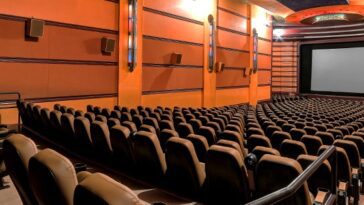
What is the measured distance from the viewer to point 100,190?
913 mm

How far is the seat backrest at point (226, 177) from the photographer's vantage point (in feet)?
5.76

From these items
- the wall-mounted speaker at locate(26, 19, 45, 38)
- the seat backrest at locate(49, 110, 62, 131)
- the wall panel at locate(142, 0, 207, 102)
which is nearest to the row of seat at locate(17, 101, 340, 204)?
the seat backrest at locate(49, 110, 62, 131)

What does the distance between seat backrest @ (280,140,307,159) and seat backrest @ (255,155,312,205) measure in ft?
3.42

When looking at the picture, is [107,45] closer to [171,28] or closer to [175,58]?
[175,58]

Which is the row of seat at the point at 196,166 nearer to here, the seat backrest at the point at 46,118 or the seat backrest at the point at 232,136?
the seat backrest at the point at 232,136

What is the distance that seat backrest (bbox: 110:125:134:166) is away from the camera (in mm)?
2504

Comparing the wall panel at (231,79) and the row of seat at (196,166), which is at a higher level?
the wall panel at (231,79)

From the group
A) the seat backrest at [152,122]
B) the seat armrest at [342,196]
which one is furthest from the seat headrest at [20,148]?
the seat backrest at [152,122]

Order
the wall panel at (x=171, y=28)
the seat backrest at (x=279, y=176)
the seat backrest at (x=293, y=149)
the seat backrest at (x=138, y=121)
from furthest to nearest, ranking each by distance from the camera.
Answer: the wall panel at (x=171, y=28) < the seat backrest at (x=138, y=121) < the seat backrest at (x=293, y=149) < the seat backrest at (x=279, y=176)

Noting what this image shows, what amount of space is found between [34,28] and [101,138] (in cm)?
352

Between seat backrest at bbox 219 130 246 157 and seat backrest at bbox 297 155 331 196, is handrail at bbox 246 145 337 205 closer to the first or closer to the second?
seat backrest at bbox 297 155 331 196

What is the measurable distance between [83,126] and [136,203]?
217 centimetres

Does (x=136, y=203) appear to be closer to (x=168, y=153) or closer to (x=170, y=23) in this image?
(x=168, y=153)

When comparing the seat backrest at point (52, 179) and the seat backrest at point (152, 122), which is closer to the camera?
the seat backrest at point (52, 179)
